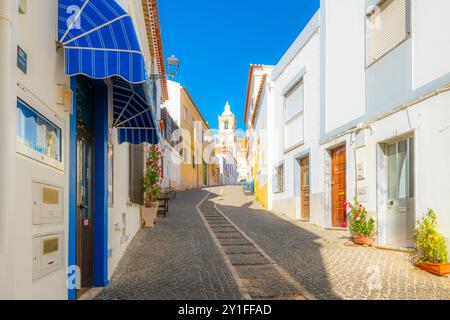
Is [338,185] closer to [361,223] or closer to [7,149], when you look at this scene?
[361,223]

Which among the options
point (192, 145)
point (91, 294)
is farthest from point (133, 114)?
point (192, 145)

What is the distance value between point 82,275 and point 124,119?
2894 mm

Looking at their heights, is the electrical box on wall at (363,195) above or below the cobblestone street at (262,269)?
above

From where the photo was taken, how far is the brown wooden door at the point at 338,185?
1126 cm

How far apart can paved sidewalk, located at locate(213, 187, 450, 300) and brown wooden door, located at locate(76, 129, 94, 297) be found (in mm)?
3243

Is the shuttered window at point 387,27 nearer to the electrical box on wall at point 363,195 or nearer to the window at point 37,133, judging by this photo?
the electrical box on wall at point 363,195

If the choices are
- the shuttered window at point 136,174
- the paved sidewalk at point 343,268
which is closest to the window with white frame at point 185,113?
the shuttered window at point 136,174

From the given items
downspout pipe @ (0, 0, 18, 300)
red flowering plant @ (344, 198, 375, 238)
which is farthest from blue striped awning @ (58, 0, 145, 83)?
red flowering plant @ (344, 198, 375, 238)

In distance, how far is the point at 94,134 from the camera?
599 cm

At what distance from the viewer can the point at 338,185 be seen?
→ 38.0ft

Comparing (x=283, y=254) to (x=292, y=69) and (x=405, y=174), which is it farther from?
(x=292, y=69)

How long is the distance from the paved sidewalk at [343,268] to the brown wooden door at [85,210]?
3.24 m

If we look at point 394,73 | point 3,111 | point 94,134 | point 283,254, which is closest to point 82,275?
point 94,134

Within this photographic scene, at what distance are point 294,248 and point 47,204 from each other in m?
6.22
